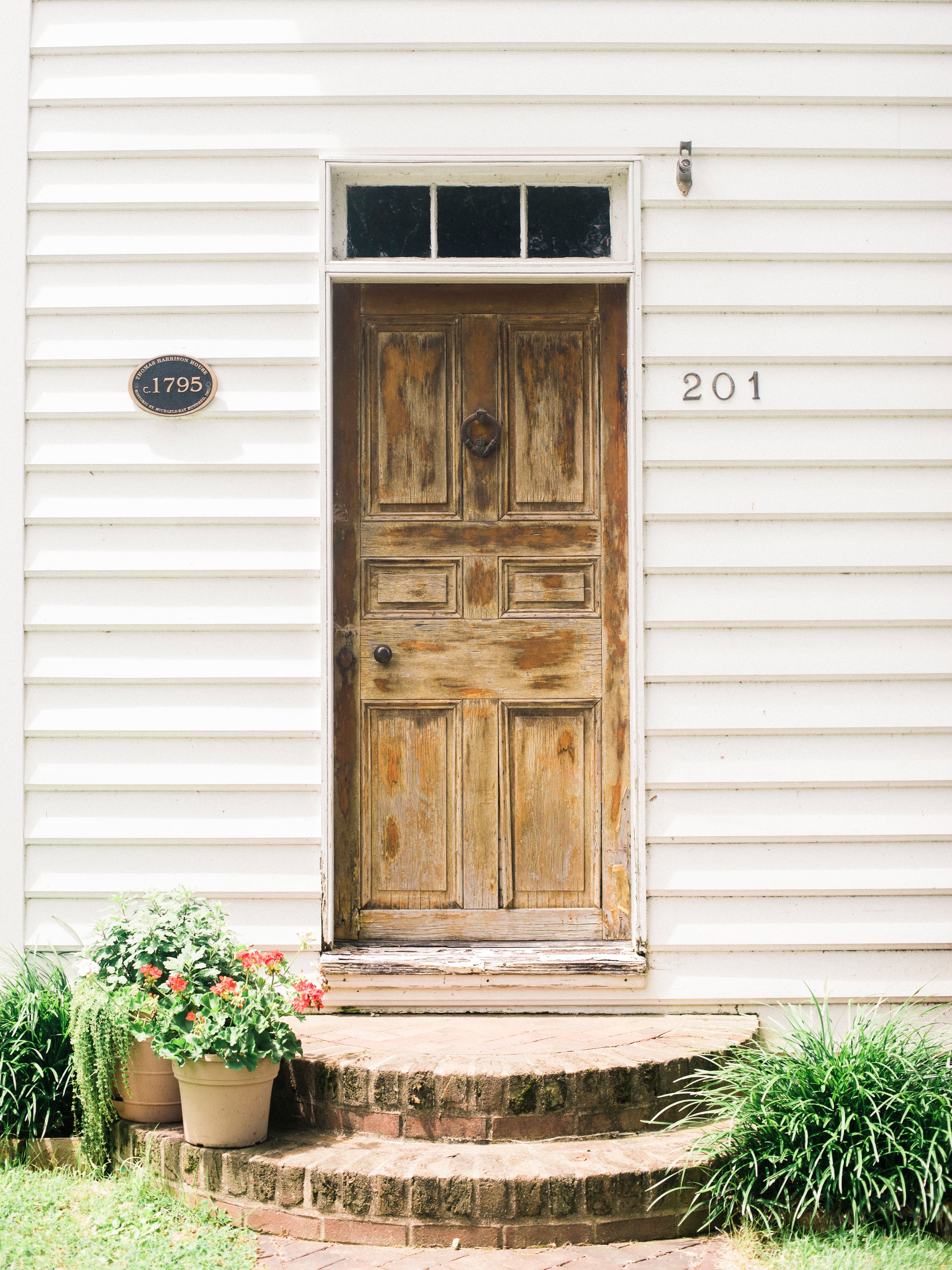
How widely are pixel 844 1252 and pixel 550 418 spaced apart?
2.63 metres

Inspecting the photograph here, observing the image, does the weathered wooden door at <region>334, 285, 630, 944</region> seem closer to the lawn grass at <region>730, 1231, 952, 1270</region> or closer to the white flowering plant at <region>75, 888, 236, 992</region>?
the white flowering plant at <region>75, 888, 236, 992</region>

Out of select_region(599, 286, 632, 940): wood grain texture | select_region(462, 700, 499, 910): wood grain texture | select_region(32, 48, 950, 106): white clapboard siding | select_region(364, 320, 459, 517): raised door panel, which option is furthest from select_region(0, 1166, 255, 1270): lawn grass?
select_region(32, 48, 950, 106): white clapboard siding

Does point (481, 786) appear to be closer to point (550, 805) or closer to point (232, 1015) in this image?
point (550, 805)

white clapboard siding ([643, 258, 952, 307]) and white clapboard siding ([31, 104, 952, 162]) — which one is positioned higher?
white clapboard siding ([31, 104, 952, 162])

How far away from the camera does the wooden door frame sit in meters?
3.46

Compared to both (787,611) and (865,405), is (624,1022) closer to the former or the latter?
(787,611)

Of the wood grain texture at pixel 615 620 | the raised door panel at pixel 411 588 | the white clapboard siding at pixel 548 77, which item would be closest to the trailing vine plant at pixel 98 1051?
the raised door panel at pixel 411 588

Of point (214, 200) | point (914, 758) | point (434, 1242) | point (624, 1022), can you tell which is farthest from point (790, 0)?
point (434, 1242)

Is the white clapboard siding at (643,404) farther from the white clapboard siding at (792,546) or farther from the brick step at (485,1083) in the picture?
the brick step at (485,1083)

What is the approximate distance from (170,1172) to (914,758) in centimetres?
265

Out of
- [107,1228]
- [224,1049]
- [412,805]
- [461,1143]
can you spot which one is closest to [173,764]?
[412,805]

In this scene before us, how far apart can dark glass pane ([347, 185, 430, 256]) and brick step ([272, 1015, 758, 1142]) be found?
259cm

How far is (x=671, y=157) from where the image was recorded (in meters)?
3.54

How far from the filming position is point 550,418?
3.66m
